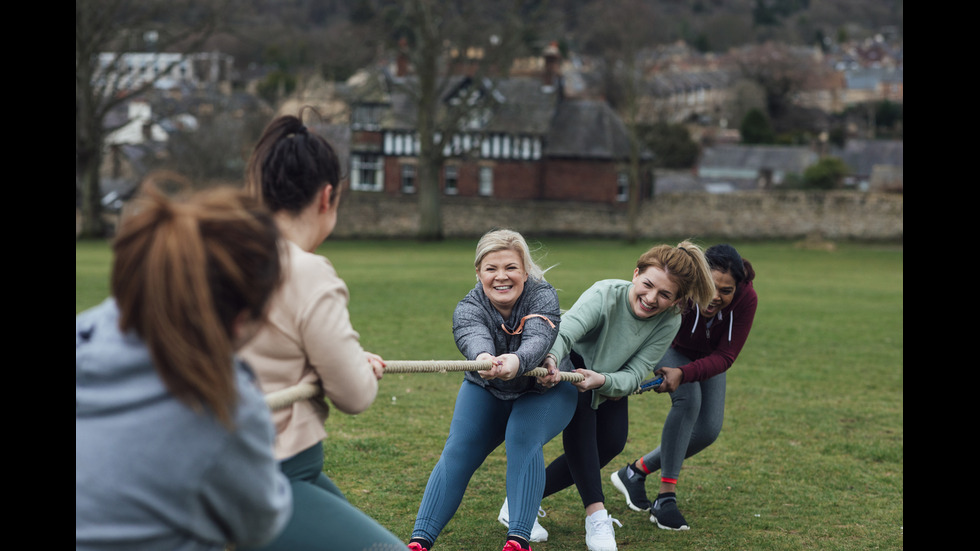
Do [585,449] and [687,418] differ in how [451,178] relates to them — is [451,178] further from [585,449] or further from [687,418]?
[585,449]

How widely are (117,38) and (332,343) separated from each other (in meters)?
42.1

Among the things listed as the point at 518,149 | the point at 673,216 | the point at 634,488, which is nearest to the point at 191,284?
the point at 634,488

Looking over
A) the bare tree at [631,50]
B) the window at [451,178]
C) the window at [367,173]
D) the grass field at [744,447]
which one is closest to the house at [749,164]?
the bare tree at [631,50]

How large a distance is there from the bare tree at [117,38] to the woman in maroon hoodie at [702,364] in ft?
116

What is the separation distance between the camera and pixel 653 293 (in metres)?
5.26

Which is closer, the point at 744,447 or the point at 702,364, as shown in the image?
the point at 702,364

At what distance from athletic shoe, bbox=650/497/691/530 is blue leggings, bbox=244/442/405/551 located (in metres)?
3.36

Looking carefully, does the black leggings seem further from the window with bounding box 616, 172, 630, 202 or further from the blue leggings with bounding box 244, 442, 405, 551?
the window with bounding box 616, 172, 630, 202

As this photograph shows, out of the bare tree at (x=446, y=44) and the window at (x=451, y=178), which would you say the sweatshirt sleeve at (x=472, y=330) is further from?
the window at (x=451, y=178)

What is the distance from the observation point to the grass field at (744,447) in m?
6.09

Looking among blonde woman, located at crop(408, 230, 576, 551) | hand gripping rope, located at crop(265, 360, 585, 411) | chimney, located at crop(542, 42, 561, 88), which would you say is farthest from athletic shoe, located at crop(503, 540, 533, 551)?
chimney, located at crop(542, 42, 561, 88)

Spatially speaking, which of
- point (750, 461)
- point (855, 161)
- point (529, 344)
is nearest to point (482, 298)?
point (529, 344)

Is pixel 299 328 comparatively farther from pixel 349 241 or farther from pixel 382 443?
pixel 349 241

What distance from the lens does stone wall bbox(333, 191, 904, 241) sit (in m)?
53.9
